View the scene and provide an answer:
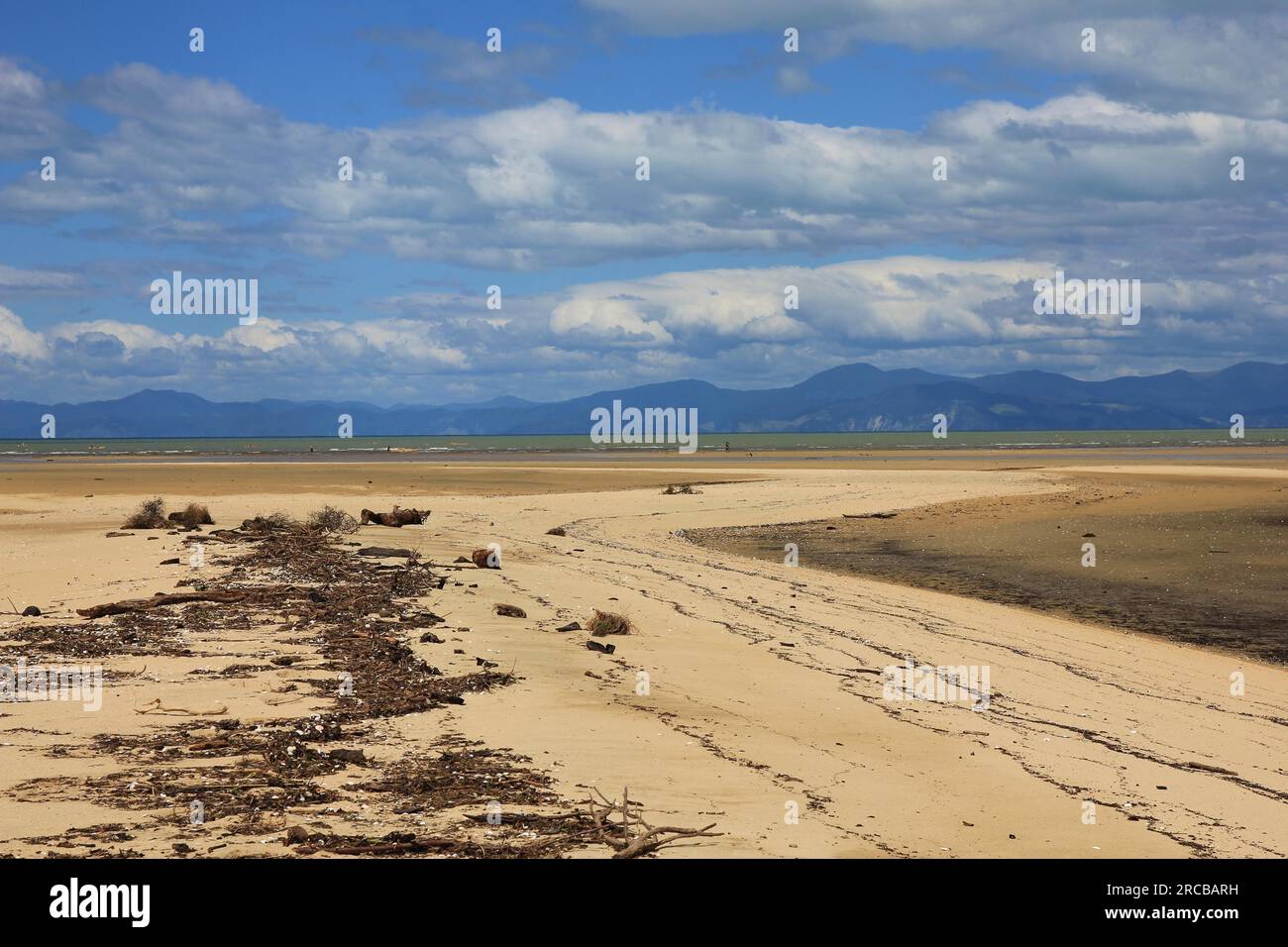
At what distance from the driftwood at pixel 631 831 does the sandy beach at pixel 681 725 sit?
0.10 meters

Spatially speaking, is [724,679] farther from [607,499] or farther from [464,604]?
[607,499]

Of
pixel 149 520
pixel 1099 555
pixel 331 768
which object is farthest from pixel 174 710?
pixel 1099 555

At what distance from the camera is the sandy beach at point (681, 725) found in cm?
747

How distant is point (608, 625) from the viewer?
48.8 feet

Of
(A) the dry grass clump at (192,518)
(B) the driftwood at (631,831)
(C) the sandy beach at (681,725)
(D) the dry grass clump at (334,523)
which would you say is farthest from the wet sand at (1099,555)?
(A) the dry grass clump at (192,518)

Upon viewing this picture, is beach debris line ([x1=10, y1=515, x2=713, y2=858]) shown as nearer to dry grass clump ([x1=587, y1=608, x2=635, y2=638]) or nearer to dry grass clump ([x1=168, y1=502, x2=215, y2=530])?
dry grass clump ([x1=587, y1=608, x2=635, y2=638])

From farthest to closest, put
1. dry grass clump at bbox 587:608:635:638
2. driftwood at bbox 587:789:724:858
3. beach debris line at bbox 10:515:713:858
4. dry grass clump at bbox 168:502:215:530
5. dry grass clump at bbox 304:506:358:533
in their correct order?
1. dry grass clump at bbox 168:502:215:530
2. dry grass clump at bbox 304:506:358:533
3. dry grass clump at bbox 587:608:635:638
4. beach debris line at bbox 10:515:713:858
5. driftwood at bbox 587:789:724:858

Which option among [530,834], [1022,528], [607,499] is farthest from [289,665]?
[607,499]

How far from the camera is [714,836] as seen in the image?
727cm

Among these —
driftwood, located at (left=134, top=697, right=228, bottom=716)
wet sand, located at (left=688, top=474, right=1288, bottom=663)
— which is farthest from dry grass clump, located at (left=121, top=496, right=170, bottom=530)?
driftwood, located at (left=134, top=697, right=228, bottom=716)

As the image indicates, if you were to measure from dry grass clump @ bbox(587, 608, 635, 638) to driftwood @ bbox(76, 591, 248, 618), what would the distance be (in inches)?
210

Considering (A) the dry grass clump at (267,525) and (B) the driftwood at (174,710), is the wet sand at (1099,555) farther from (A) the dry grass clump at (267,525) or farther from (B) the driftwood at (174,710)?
(B) the driftwood at (174,710)

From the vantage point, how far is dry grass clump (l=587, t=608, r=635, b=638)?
14703mm

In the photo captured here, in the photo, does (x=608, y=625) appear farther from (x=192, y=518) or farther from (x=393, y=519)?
(x=192, y=518)
